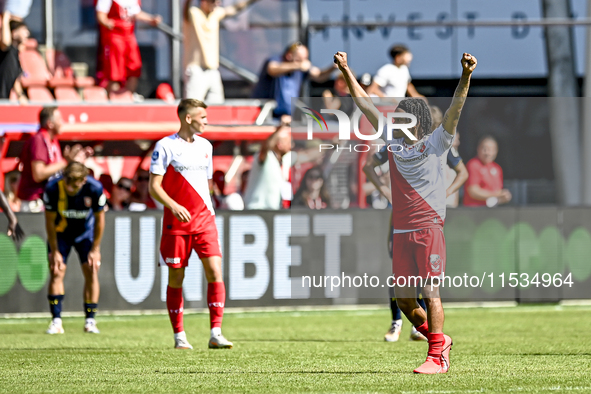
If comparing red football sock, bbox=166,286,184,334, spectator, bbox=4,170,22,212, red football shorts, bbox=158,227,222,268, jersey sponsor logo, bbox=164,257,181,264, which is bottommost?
red football sock, bbox=166,286,184,334

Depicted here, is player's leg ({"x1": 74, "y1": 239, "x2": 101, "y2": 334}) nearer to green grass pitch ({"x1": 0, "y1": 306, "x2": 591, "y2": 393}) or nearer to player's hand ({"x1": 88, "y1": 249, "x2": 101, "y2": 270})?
player's hand ({"x1": 88, "y1": 249, "x2": 101, "y2": 270})

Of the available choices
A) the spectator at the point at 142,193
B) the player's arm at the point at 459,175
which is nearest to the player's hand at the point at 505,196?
the spectator at the point at 142,193

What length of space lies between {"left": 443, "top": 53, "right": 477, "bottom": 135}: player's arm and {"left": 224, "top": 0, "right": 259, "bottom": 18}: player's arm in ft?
30.1

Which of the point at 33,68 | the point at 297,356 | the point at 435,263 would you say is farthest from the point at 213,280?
the point at 33,68

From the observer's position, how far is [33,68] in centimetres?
1551

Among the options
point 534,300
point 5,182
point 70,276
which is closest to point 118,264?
point 70,276

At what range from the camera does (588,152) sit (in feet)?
46.6

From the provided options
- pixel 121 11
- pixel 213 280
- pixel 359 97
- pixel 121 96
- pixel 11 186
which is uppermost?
pixel 121 11

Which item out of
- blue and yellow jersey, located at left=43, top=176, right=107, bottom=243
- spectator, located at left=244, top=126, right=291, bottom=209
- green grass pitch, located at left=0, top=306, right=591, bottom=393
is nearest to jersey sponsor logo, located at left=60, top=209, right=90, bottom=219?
blue and yellow jersey, located at left=43, top=176, right=107, bottom=243

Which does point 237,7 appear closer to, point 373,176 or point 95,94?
point 95,94

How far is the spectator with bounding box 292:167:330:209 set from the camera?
12.7m

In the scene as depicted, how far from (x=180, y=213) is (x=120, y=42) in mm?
7654

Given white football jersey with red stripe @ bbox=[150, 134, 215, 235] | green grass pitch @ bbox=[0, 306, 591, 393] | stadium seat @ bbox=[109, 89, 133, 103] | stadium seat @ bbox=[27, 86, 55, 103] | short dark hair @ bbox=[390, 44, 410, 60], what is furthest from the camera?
stadium seat @ bbox=[109, 89, 133, 103]

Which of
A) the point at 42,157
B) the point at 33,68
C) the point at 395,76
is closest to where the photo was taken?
the point at 42,157
